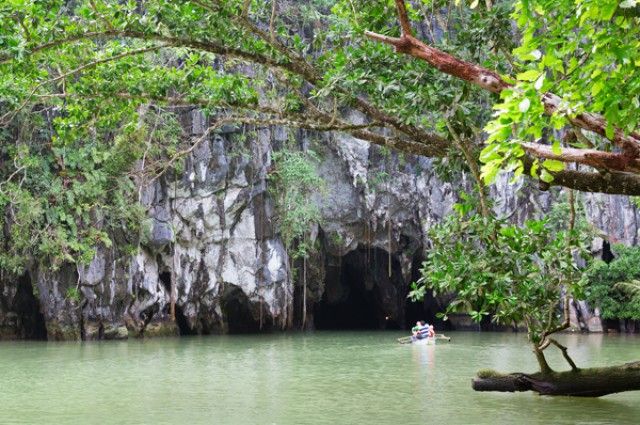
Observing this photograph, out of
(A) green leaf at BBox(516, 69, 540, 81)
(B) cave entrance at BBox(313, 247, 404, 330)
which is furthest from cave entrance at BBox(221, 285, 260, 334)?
(A) green leaf at BBox(516, 69, 540, 81)

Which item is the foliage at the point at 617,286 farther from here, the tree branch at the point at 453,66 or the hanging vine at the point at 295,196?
the tree branch at the point at 453,66

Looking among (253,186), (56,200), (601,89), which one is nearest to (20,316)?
(56,200)

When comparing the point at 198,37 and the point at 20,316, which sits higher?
the point at 198,37

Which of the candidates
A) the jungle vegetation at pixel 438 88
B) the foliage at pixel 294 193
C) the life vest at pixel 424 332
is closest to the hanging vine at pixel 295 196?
the foliage at pixel 294 193

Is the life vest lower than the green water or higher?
higher

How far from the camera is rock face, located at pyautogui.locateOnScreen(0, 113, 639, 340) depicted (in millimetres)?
18922

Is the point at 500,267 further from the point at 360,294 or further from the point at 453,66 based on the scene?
the point at 360,294

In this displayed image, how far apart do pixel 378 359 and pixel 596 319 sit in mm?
10919

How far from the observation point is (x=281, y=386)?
30.9ft

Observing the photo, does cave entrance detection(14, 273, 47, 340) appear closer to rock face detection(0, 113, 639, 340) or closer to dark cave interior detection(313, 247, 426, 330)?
rock face detection(0, 113, 639, 340)

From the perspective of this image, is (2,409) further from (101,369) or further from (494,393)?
(494,393)

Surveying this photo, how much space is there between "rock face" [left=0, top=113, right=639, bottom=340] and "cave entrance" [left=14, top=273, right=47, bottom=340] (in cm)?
3

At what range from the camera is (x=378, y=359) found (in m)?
13.4

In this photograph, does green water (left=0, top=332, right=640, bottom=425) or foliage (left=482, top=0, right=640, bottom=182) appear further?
green water (left=0, top=332, right=640, bottom=425)
